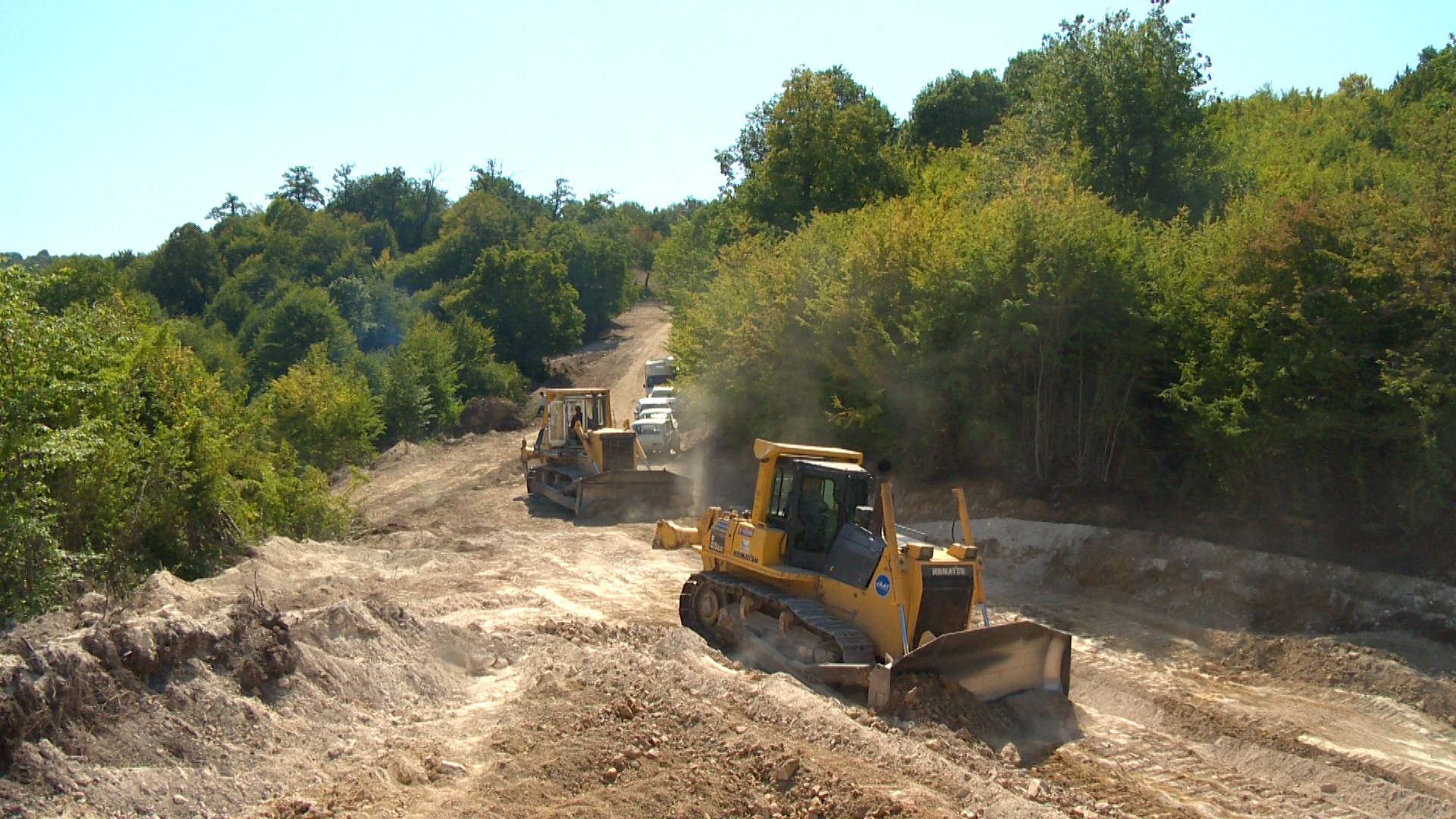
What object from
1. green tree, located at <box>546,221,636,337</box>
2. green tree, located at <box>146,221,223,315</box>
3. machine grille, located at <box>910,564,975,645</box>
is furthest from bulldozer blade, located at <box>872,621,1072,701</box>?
green tree, located at <box>146,221,223,315</box>

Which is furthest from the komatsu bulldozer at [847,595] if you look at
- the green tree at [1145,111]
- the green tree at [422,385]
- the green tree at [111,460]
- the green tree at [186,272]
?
the green tree at [186,272]

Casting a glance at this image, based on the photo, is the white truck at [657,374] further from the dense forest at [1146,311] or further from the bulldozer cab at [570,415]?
the bulldozer cab at [570,415]

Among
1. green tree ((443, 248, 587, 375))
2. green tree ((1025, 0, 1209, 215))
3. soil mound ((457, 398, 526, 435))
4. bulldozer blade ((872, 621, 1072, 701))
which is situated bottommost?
soil mound ((457, 398, 526, 435))

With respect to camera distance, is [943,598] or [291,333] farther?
[291,333]

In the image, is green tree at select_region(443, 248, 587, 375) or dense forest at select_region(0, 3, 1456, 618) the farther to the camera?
green tree at select_region(443, 248, 587, 375)

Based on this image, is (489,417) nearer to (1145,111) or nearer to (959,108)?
(959,108)

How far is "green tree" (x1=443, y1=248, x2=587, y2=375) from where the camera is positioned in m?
57.7

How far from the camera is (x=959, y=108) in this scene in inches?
1861

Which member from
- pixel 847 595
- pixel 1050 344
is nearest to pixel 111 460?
pixel 847 595

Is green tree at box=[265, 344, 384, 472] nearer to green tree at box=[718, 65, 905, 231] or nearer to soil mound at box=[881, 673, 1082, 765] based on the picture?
green tree at box=[718, 65, 905, 231]

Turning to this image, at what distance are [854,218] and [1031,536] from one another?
1198cm

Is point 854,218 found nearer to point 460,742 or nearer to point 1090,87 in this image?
point 1090,87

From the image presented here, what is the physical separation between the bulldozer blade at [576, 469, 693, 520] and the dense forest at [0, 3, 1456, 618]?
10.1ft

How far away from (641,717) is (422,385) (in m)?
37.9
